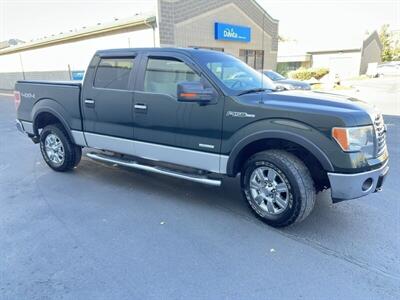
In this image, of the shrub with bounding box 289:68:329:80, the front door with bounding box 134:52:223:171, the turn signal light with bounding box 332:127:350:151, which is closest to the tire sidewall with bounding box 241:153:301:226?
the front door with bounding box 134:52:223:171

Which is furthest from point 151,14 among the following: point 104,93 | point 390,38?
point 390,38

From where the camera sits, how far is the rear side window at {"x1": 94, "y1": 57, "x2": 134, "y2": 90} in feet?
14.2

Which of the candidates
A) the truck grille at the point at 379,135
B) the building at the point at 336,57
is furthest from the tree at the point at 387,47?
the truck grille at the point at 379,135

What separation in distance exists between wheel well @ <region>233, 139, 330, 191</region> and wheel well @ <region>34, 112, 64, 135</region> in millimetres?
3480

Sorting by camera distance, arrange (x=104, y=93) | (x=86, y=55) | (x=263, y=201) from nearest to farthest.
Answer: (x=263, y=201) < (x=104, y=93) < (x=86, y=55)

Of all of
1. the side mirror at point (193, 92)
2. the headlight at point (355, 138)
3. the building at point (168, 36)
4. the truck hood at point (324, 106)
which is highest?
the building at point (168, 36)

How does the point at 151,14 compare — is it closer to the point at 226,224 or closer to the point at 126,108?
the point at 126,108

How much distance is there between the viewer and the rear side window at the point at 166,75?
3.87 meters

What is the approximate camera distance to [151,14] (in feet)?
51.1

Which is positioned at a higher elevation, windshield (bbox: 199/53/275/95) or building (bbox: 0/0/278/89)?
building (bbox: 0/0/278/89)

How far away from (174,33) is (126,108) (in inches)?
513

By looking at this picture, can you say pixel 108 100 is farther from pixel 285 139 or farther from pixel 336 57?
pixel 336 57

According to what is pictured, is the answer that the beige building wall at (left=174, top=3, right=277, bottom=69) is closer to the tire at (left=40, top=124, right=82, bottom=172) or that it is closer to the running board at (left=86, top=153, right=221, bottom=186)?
the tire at (left=40, top=124, right=82, bottom=172)

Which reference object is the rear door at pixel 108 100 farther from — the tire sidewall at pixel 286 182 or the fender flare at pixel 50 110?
the tire sidewall at pixel 286 182
